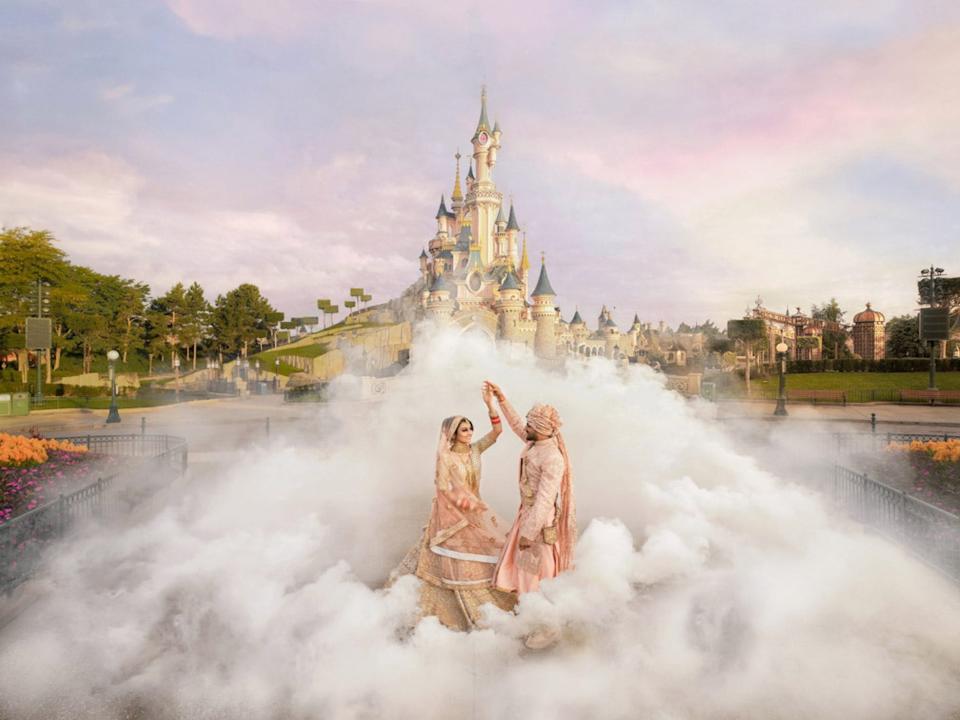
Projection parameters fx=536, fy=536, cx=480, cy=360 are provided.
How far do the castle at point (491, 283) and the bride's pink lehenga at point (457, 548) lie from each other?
64.7m

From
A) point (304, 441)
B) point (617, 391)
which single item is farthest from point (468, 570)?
point (304, 441)

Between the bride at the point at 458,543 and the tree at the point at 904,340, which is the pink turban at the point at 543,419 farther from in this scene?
the tree at the point at 904,340

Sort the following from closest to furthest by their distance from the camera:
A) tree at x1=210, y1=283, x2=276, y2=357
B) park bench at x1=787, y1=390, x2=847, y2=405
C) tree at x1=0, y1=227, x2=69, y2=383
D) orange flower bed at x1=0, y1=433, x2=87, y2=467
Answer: orange flower bed at x1=0, y1=433, x2=87, y2=467
park bench at x1=787, y1=390, x2=847, y2=405
tree at x1=0, y1=227, x2=69, y2=383
tree at x1=210, y1=283, x2=276, y2=357

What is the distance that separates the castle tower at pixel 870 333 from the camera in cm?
7368

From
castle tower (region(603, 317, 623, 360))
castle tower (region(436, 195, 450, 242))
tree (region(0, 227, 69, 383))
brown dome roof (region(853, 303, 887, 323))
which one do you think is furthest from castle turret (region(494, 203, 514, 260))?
tree (region(0, 227, 69, 383))

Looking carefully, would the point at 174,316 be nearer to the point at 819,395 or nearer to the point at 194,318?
the point at 194,318

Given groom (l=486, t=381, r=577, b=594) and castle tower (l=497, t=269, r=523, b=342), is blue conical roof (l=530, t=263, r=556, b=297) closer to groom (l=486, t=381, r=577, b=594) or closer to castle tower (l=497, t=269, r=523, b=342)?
castle tower (l=497, t=269, r=523, b=342)

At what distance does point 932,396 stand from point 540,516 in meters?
34.8

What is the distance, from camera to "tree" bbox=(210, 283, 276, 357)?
80.6 m

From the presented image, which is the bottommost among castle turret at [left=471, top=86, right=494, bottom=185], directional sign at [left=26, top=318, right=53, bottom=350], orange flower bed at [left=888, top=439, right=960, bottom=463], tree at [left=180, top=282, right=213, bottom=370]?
orange flower bed at [left=888, top=439, right=960, bottom=463]

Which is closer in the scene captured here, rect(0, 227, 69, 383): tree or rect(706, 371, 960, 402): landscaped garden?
rect(706, 371, 960, 402): landscaped garden

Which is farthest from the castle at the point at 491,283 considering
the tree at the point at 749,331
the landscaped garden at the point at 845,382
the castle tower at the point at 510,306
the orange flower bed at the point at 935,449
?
the orange flower bed at the point at 935,449

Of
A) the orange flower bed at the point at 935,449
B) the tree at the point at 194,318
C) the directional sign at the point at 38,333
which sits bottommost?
the orange flower bed at the point at 935,449

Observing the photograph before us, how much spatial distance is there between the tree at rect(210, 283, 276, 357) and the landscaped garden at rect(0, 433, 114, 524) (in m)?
72.6
